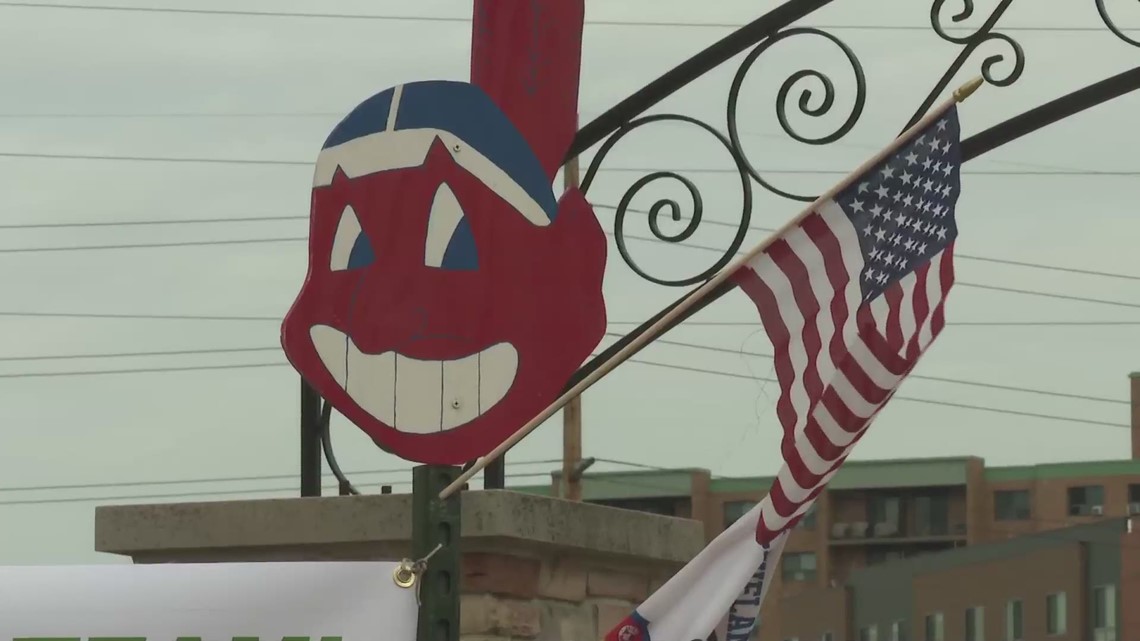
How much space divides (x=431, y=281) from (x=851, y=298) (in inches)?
42.4

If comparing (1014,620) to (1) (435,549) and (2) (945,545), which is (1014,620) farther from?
(1) (435,549)

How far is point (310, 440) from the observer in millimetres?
6035

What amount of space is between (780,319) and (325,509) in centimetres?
127

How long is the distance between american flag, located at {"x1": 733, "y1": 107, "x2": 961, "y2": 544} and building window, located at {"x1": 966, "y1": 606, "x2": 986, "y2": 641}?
57.2 m

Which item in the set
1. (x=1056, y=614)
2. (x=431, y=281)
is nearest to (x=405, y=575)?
(x=431, y=281)

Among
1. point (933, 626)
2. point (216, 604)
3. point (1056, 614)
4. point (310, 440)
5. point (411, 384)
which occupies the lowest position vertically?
point (933, 626)

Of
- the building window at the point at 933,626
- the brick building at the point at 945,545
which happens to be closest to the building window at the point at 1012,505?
the brick building at the point at 945,545

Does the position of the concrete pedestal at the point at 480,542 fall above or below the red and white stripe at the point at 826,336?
below

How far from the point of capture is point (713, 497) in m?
80.2

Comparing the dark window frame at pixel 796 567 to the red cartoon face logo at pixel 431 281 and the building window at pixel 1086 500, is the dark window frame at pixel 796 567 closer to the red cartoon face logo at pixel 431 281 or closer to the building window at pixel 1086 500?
the building window at pixel 1086 500

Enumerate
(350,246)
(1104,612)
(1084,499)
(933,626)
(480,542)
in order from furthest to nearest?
(1084,499) < (933,626) < (1104,612) < (350,246) < (480,542)

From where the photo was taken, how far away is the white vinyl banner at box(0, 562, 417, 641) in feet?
16.8

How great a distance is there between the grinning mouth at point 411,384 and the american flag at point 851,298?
73 centimetres

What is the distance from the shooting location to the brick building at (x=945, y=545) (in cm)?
5928
